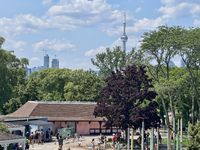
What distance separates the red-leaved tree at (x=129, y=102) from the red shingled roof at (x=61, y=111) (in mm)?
11637

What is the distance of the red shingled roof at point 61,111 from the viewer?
172 ft

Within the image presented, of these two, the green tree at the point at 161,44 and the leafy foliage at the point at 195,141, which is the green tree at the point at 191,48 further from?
the leafy foliage at the point at 195,141

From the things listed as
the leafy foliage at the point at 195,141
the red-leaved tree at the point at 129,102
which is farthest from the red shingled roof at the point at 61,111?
the leafy foliage at the point at 195,141

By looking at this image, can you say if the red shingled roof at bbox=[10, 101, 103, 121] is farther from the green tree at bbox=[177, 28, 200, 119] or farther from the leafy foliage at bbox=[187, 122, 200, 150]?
the leafy foliage at bbox=[187, 122, 200, 150]

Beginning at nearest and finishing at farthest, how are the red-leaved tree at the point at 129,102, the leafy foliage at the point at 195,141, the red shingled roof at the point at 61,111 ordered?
the leafy foliage at the point at 195,141, the red-leaved tree at the point at 129,102, the red shingled roof at the point at 61,111

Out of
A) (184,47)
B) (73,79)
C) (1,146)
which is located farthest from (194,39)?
(73,79)

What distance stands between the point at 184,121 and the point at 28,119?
31.5m

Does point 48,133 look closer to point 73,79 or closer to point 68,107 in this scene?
point 68,107

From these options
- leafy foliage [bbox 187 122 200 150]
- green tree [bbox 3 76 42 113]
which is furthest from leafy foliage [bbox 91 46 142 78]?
leafy foliage [bbox 187 122 200 150]

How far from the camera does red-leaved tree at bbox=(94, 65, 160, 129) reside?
39156 mm

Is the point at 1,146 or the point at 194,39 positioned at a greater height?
the point at 194,39

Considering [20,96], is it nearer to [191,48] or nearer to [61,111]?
[61,111]

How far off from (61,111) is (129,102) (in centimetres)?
1730

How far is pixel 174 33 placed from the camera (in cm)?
4788
